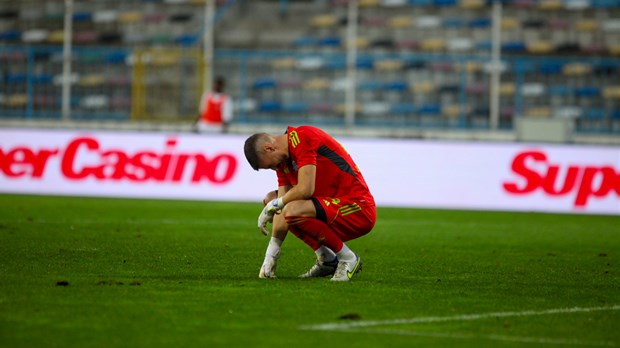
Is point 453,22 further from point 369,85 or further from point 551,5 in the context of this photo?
point 369,85

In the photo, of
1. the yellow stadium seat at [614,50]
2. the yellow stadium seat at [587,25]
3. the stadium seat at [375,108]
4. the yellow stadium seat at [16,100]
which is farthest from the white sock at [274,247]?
the yellow stadium seat at [587,25]

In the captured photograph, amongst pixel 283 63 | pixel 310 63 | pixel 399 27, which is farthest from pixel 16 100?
pixel 399 27

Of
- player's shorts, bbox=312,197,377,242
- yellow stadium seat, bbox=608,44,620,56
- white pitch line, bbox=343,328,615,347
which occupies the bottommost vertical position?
white pitch line, bbox=343,328,615,347

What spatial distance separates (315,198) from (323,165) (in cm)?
28

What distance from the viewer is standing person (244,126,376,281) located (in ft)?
30.2

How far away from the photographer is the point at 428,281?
994 centimetres

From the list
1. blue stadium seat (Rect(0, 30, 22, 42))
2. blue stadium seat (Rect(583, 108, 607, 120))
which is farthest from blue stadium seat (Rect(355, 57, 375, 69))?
blue stadium seat (Rect(0, 30, 22, 42))

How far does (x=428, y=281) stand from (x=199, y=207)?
34.0ft

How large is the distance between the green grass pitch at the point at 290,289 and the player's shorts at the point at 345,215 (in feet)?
1.40

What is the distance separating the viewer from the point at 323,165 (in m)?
9.52

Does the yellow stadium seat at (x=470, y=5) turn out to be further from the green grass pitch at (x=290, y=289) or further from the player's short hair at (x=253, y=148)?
the player's short hair at (x=253, y=148)

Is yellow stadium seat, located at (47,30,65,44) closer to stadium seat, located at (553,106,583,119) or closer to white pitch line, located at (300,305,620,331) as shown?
stadium seat, located at (553,106,583,119)

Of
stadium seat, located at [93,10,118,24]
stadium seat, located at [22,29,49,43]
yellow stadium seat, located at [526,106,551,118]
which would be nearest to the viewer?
yellow stadium seat, located at [526,106,551,118]

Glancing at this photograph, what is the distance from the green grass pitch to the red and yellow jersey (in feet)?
2.39
